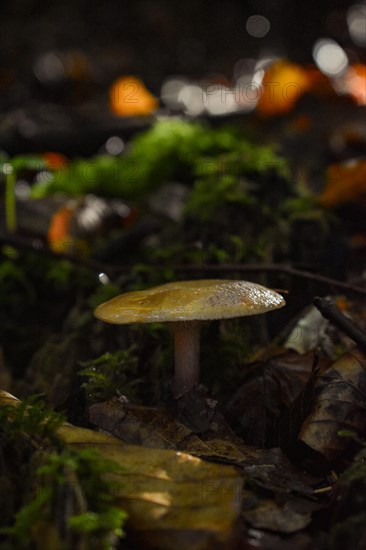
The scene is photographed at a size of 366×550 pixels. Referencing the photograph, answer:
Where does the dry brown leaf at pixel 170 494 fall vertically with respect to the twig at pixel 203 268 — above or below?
below

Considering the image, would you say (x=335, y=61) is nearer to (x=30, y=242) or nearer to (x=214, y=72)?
(x=214, y=72)

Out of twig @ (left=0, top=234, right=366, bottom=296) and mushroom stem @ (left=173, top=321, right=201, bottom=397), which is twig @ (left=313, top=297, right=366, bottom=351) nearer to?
twig @ (left=0, top=234, right=366, bottom=296)

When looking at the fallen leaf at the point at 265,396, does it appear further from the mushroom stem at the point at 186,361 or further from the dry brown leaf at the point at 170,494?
the dry brown leaf at the point at 170,494

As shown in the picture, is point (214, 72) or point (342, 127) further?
point (214, 72)

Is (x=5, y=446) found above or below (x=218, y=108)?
below

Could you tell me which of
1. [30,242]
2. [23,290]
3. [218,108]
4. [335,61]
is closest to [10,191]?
[30,242]

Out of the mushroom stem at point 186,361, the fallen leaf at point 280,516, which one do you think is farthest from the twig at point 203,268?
the fallen leaf at point 280,516
